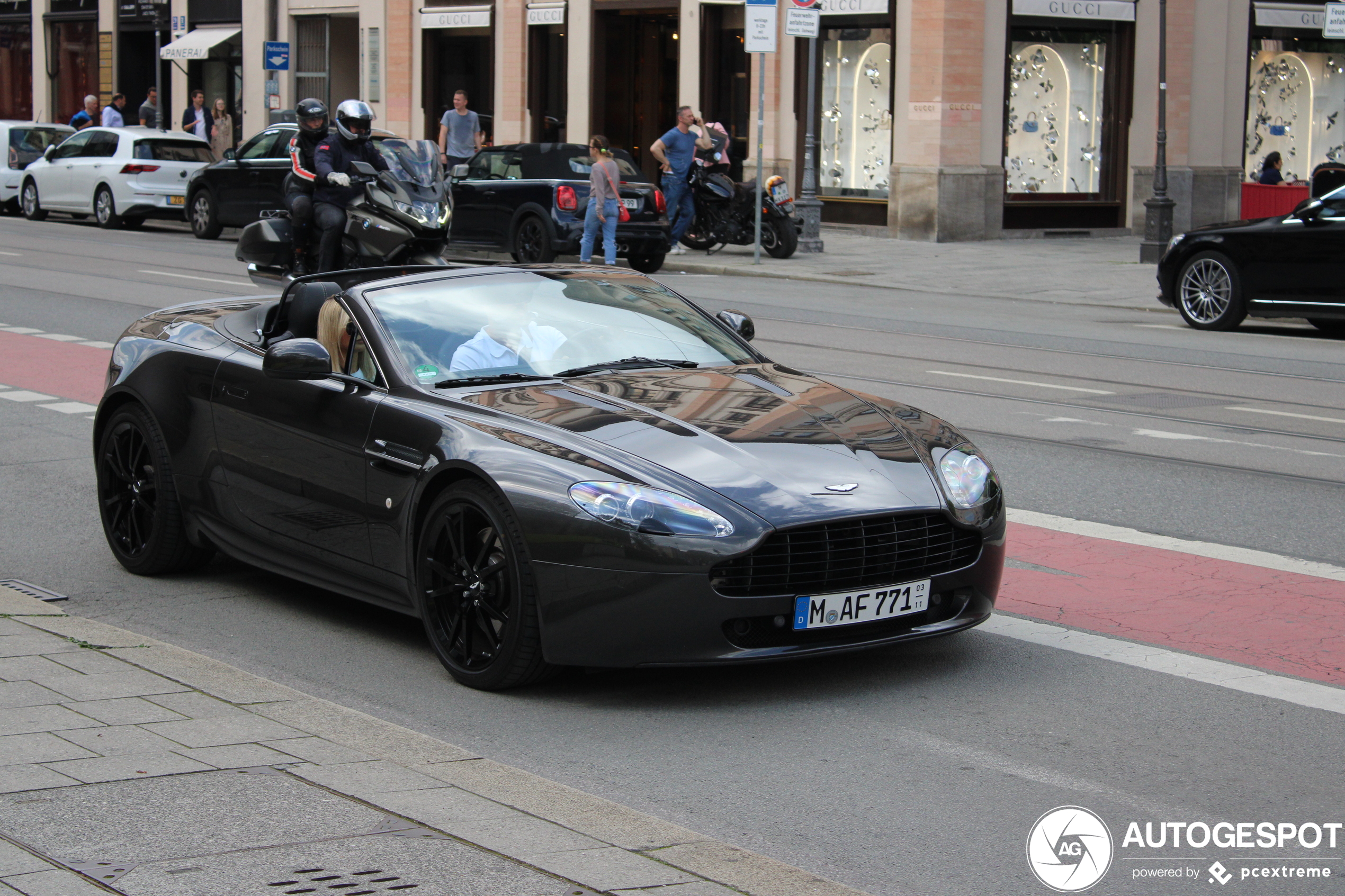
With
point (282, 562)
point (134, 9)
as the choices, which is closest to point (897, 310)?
point (282, 562)

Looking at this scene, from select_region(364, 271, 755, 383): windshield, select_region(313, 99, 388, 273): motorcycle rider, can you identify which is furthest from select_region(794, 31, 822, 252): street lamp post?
select_region(364, 271, 755, 383): windshield

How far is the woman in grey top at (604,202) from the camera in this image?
2080 cm

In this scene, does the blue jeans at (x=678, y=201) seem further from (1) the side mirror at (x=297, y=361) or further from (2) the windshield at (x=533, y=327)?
(1) the side mirror at (x=297, y=361)

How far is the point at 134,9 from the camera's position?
152 ft

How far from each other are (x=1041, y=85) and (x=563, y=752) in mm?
25936

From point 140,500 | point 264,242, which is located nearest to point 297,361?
point 140,500

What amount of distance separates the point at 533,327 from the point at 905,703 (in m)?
1.99

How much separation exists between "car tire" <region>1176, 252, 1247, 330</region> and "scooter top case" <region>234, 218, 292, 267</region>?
8780 mm

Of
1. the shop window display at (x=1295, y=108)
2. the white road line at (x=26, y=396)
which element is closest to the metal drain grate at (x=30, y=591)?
the white road line at (x=26, y=396)

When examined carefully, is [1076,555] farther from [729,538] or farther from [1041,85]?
[1041,85]

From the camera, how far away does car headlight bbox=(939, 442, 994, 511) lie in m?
5.52

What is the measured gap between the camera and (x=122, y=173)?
29.3 metres

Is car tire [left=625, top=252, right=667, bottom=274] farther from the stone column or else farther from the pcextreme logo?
the pcextreme logo

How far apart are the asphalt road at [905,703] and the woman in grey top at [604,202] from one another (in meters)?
10.5
